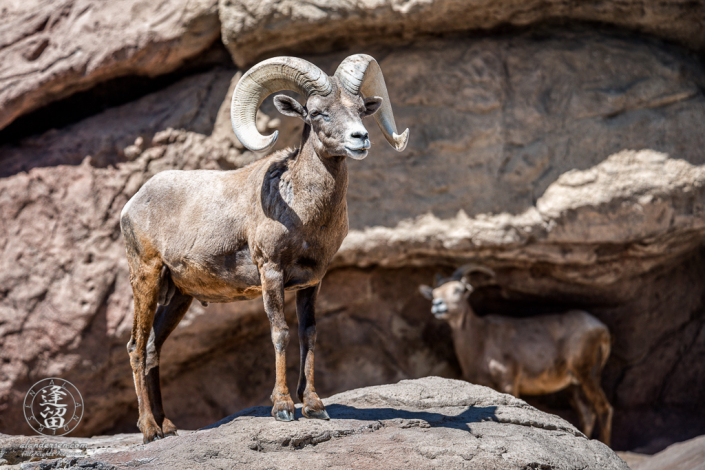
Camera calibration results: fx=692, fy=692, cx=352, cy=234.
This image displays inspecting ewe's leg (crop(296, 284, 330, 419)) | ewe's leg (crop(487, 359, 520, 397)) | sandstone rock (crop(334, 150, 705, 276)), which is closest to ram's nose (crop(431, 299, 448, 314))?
sandstone rock (crop(334, 150, 705, 276))

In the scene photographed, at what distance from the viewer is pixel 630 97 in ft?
25.6

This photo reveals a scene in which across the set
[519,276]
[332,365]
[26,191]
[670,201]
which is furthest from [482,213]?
[26,191]

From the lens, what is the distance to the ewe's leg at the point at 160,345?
501 centimetres

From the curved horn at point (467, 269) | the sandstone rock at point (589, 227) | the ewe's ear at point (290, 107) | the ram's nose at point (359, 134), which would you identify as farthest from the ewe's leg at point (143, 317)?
the curved horn at point (467, 269)

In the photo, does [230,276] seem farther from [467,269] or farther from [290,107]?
[467,269]

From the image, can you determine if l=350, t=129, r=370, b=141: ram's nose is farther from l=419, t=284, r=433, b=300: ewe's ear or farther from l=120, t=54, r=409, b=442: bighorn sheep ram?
l=419, t=284, r=433, b=300: ewe's ear

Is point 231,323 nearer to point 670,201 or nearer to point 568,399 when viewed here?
point 568,399

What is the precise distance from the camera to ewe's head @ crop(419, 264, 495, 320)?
Answer: 8.00 meters

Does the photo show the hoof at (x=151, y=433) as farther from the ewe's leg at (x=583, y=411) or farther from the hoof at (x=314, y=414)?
the ewe's leg at (x=583, y=411)

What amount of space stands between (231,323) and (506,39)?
15.5 feet

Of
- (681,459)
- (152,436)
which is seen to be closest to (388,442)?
(152,436)

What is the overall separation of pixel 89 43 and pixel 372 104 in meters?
4.82

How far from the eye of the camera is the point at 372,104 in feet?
15.3

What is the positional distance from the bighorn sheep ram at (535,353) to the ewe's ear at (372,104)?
3.86 meters
